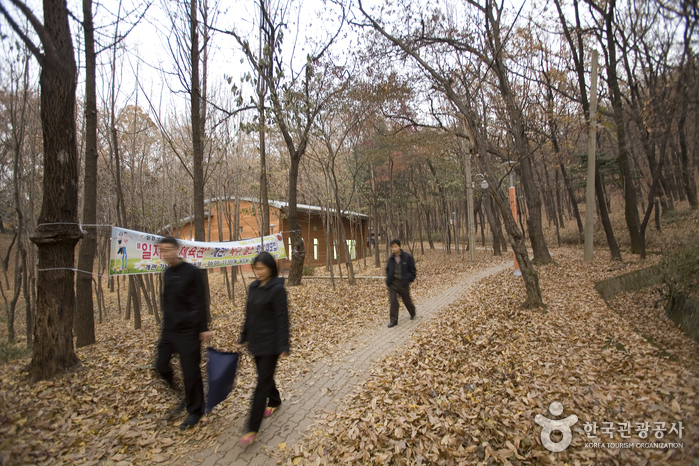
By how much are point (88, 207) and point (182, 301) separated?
4.26 metres

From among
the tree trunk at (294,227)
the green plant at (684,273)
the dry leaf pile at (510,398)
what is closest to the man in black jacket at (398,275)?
the dry leaf pile at (510,398)

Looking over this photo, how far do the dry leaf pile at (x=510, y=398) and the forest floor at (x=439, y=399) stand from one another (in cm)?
1

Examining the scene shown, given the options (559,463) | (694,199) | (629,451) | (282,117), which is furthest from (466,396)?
(694,199)

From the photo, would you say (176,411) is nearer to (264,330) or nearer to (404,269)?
(264,330)

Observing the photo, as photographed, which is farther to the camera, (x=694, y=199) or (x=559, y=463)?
(x=694, y=199)

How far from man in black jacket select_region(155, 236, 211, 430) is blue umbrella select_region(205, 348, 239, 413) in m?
0.22

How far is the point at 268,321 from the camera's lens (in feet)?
Answer: 11.1

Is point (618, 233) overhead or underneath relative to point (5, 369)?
overhead

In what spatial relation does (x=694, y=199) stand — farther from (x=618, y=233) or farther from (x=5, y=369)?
→ (x=5, y=369)

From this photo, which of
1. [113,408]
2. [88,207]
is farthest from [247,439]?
[88,207]

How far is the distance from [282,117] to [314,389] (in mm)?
7582

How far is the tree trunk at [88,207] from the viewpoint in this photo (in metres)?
6.20

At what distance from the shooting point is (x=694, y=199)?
18875 mm

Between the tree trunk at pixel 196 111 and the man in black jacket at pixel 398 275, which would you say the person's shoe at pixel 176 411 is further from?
the man in black jacket at pixel 398 275
